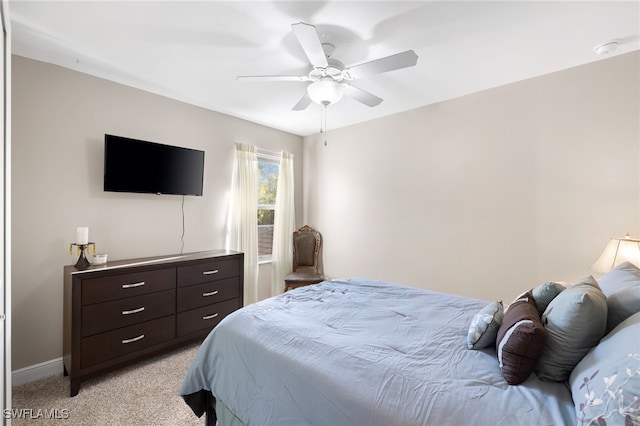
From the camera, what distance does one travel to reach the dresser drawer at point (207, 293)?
2.68m

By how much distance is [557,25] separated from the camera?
1.85m

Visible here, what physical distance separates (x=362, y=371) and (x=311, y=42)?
1.75m

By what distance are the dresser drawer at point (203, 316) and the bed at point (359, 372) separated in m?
1.10

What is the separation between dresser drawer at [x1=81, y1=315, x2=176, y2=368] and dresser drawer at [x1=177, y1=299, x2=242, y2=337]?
9 centimetres

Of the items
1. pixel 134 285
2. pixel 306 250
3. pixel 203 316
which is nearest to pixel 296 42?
pixel 134 285

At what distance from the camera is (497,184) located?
280cm

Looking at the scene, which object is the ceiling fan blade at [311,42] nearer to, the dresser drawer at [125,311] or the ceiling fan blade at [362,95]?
the ceiling fan blade at [362,95]

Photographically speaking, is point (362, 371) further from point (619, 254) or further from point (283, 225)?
point (283, 225)

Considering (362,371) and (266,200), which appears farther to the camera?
(266,200)

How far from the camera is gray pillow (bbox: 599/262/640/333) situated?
1104 mm

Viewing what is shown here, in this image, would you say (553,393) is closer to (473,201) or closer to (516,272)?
(516,272)

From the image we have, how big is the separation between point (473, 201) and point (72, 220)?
3804 millimetres

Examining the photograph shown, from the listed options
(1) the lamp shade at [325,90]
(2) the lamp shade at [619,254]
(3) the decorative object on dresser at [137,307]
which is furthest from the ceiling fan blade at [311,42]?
(2) the lamp shade at [619,254]

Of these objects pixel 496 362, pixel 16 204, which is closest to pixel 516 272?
pixel 496 362
